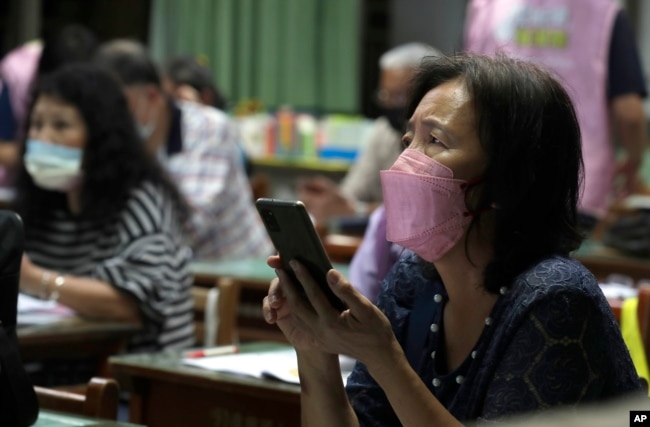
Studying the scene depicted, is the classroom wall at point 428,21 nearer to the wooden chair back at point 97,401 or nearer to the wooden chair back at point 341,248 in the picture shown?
the wooden chair back at point 341,248

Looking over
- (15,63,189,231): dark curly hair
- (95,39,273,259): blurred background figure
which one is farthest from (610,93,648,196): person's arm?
(15,63,189,231): dark curly hair

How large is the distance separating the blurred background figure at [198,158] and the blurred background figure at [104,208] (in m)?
1.30

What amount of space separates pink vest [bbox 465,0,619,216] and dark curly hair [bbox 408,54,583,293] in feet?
9.32

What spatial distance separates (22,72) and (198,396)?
4197 millimetres

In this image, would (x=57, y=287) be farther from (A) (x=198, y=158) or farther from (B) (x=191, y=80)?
(B) (x=191, y=80)

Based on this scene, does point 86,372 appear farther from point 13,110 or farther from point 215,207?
point 13,110

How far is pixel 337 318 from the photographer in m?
1.83

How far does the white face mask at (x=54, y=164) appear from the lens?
3.78 metres

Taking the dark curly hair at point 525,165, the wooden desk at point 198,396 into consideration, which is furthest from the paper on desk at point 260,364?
the dark curly hair at point 525,165

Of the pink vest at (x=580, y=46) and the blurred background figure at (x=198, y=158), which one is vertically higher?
the pink vest at (x=580, y=46)

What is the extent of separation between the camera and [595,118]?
4.80 meters

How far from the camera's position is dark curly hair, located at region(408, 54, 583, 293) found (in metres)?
1.92

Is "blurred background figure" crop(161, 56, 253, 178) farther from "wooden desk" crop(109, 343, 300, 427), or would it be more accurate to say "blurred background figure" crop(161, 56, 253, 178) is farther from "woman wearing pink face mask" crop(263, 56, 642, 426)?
"woman wearing pink face mask" crop(263, 56, 642, 426)

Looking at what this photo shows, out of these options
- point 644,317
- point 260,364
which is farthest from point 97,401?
point 644,317
